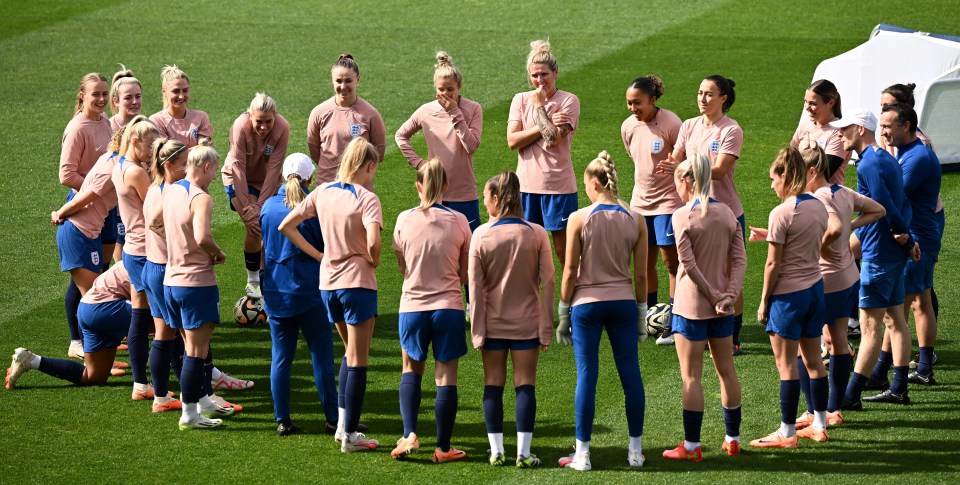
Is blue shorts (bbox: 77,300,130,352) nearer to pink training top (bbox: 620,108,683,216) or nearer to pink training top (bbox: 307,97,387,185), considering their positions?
pink training top (bbox: 307,97,387,185)

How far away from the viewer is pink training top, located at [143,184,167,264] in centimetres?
821

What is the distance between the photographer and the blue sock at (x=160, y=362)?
8.42m

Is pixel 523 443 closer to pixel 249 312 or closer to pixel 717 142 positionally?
pixel 717 142

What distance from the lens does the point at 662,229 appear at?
987cm

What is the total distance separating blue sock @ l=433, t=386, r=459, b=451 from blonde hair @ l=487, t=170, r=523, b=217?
112 cm

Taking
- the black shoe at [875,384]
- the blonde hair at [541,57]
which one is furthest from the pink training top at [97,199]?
the black shoe at [875,384]

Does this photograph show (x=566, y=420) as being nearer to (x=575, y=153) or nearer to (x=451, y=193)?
(x=451, y=193)

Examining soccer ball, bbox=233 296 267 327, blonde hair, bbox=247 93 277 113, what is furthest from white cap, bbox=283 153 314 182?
soccer ball, bbox=233 296 267 327

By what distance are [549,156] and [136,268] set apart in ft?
11.5

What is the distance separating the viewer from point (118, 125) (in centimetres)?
1052

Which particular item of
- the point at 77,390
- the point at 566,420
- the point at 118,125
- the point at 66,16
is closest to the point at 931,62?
the point at 566,420

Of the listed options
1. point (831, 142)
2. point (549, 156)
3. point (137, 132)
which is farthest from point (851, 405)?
point (137, 132)

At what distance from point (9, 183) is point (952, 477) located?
1101 centimetres

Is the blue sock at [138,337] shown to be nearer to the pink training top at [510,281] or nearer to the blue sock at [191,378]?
the blue sock at [191,378]
